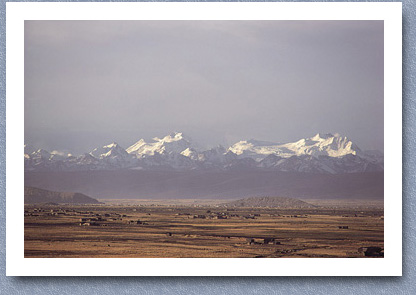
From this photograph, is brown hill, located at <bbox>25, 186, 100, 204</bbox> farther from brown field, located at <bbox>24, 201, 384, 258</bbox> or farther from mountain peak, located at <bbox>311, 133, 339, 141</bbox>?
mountain peak, located at <bbox>311, 133, 339, 141</bbox>

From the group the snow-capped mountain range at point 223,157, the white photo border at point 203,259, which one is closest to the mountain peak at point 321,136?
the snow-capped mountain range at point 223,157

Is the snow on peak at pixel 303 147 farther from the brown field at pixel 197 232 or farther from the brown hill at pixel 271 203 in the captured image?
the brown field at pixel 197 232

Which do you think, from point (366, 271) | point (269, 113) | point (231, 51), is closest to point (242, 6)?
point (231, 51)

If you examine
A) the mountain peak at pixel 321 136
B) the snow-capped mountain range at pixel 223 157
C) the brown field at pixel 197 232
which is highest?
the mountain peak at pixel 321 136

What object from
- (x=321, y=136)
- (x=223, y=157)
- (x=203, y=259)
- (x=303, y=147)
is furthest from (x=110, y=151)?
(x=321, y=136)

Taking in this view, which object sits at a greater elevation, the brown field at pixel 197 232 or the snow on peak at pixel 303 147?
the snow on peak at pixel 303 147
